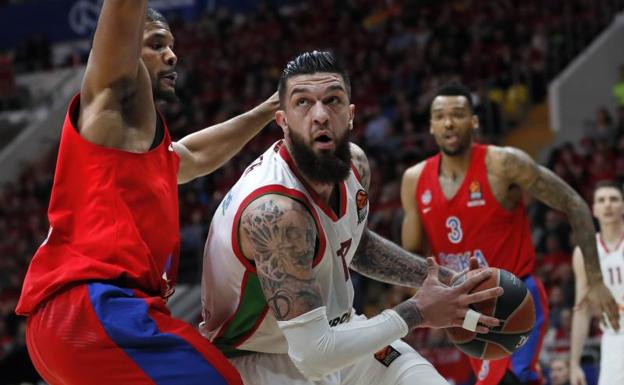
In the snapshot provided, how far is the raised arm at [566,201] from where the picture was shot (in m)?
5.62

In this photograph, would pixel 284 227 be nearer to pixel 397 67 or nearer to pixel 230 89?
pixel 397 67

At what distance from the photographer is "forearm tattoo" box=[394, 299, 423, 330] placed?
364cm

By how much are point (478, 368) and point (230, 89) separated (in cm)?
1271

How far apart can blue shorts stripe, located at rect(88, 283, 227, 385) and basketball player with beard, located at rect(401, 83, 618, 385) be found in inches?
113

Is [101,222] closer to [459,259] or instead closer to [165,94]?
[165,94]

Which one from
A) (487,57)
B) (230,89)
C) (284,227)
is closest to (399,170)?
(487,57)

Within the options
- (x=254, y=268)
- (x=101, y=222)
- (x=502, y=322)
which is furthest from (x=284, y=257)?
(x=502, y=322)

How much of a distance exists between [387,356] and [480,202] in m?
2.16

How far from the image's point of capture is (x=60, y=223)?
3428mm

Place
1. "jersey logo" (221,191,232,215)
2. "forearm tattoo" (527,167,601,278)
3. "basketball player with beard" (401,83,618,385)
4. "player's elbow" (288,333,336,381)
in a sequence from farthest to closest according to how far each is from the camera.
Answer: "basketball player with beard" (401,83,618,385), "forearm tattoo" (527,167,601,278), "jersey logo" (221,191,232,215), "player's elbow" (288,333,336,381)

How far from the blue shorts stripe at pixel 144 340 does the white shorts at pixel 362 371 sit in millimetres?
616

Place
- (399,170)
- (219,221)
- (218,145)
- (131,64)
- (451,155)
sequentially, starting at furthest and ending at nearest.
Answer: (399,170) < (451,155) < (218,145) < (219,221) < (131,64)

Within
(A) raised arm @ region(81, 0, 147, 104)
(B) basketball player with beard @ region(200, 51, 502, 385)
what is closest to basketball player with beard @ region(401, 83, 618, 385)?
(B) basketball player with beard @ region(200, 51, 502, 385)

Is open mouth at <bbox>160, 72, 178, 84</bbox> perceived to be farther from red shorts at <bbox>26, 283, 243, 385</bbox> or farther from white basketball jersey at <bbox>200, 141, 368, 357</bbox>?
red shorts at <bbox>26, 283, 243, 385</bbox>
